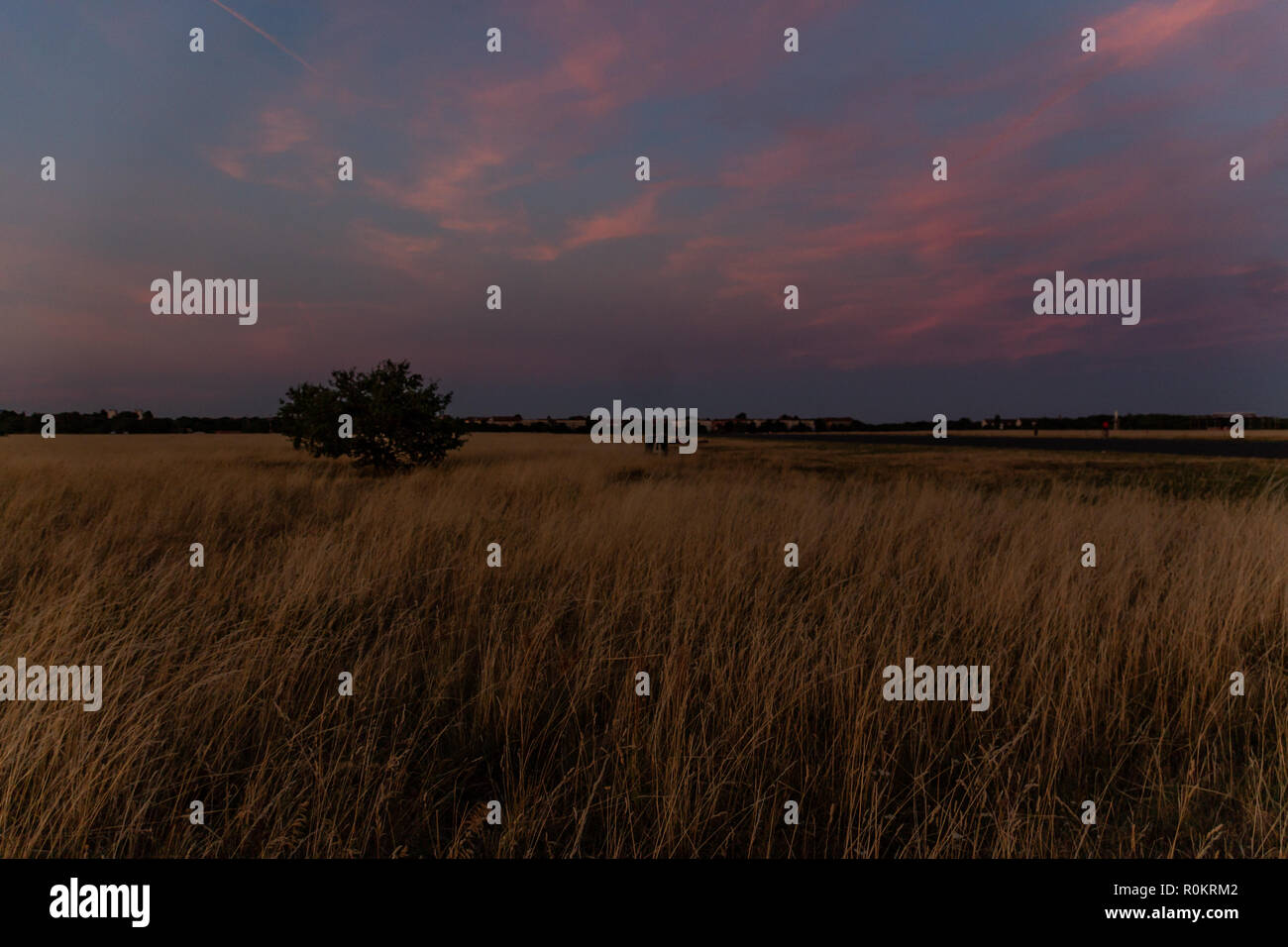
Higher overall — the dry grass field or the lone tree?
the lone tree

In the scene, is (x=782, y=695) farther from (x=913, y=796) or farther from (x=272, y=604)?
(x=272, y=604)

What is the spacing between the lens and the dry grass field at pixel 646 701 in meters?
2.53

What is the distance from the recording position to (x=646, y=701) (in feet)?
11.3

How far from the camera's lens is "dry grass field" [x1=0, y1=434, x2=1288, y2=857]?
253 centimetres

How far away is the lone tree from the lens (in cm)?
1791

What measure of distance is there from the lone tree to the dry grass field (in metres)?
11.1

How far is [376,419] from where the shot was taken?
58.5ft

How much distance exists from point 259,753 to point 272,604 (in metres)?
2.16

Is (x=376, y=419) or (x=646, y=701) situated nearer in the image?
(x=646, y=701)

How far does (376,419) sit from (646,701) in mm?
16570

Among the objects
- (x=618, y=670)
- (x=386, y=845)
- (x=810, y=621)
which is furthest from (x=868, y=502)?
(x=386, y=845)

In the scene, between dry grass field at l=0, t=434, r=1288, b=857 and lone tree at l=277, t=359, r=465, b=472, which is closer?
dry grass field at l=0, t=434, r=1288, b=857

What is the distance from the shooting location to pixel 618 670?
12.6 feet

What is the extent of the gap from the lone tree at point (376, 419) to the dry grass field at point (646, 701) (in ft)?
36.3
